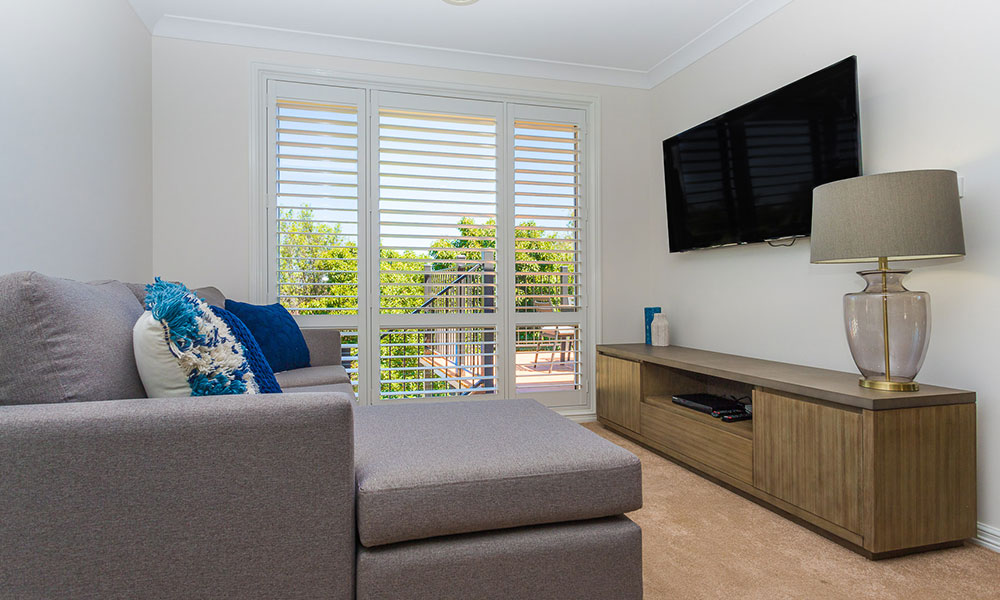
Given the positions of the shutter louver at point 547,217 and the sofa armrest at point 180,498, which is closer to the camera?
the sofa armrest at point 180,498

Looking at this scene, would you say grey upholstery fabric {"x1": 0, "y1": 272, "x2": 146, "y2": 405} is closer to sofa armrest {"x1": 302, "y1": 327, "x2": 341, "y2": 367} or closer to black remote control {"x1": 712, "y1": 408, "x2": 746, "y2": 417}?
sofa armrest {"x1": 302, "y1": 327, "x2": 341, "y2": 367}

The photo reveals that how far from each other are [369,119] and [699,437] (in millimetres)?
2736

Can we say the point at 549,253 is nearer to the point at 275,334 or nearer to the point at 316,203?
the point at 316,203

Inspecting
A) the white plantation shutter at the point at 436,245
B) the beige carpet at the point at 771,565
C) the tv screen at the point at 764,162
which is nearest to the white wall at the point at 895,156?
the tv screen at the point at 764,162

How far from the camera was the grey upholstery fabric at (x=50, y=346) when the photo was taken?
3.73 feet

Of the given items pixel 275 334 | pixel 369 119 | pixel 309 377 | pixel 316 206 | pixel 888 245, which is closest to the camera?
pixel 888 245

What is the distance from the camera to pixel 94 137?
255 centimetres

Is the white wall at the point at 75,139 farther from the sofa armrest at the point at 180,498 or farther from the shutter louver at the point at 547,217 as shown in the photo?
the shutter louver at the point at 547,217

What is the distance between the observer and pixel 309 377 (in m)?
2.63

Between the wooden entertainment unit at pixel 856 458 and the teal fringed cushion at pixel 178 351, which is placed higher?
the teal fringed cushion at pixel 178 351

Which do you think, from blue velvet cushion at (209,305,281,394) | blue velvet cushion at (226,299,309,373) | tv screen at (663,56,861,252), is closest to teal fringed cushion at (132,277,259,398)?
blue velvet cushion at (209,305,281,394)

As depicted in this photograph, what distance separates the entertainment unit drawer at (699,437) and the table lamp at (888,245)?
62 cm

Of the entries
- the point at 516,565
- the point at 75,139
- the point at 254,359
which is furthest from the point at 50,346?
the point at 75,139

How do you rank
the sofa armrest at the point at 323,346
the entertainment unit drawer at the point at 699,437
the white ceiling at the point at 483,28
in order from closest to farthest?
Result: the entertainment unit drawer at the point at 699,437 → the white ceiling at the point at 483,28 → the sofa armrest at the point at 323,346
